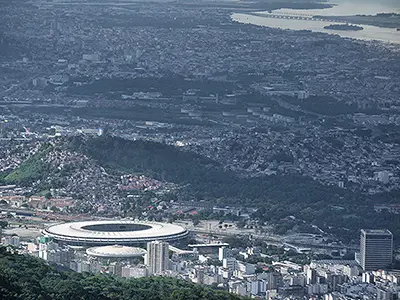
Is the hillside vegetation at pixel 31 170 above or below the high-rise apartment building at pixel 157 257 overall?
below

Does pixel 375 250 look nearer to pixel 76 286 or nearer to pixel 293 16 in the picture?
pixel 76 286

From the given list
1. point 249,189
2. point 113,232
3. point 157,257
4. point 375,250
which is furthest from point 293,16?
point 157,257

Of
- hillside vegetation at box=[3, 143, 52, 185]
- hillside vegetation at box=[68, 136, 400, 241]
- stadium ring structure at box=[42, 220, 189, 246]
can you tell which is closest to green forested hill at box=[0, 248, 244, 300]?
stadium ring structure at box=[42, 220, 189, 246]

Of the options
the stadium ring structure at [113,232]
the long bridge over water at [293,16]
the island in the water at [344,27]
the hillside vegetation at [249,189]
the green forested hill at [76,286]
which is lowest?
the hillside vegetation at [249,189]

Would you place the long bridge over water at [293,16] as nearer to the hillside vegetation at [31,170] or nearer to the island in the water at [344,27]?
the island in the water at [344,27]

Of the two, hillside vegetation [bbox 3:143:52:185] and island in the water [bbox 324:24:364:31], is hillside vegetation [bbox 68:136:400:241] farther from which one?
island in the water [bbox 324:24:364:31]

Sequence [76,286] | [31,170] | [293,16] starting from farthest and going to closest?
[293,16] → [31,170] → [76,286]


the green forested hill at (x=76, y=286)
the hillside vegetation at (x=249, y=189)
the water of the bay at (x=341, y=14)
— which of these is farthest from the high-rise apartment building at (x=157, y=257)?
the water of the bay at (x=341, y=14)
